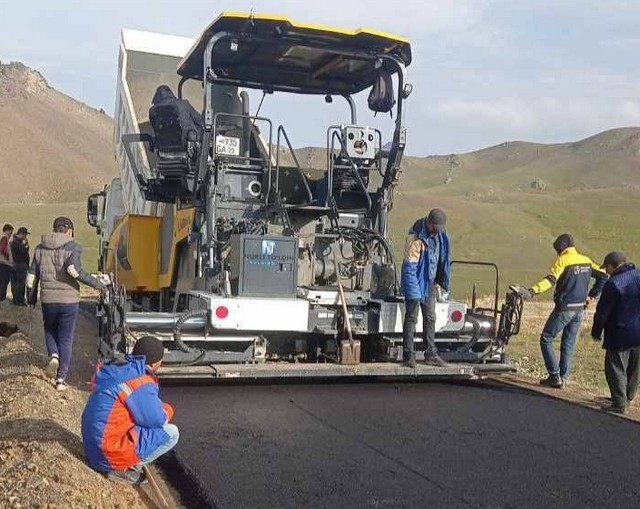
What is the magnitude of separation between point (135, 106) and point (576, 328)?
632 centimetres

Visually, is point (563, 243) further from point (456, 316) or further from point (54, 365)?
point (54, 365)

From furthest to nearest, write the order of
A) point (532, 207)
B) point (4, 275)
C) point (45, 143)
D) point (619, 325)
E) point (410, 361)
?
point (45, 143) < point (532, 207) < point (4, 275) < point (410, 361) < point (619, 325)

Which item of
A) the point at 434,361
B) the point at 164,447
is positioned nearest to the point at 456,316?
the point at 434,361

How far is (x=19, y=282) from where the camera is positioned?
15.1 m

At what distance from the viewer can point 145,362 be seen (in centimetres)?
462

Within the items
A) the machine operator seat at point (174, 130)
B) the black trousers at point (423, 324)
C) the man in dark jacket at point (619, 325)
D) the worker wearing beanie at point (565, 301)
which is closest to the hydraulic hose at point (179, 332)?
the machine operator seat at point (174, 130)

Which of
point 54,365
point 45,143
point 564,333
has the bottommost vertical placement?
point 54,365

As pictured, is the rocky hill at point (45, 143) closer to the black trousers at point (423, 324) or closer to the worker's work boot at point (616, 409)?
the black trousers at point (423, 324)

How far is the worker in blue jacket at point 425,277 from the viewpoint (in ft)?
25.1

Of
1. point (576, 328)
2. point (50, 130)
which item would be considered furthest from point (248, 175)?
point (50, 130)

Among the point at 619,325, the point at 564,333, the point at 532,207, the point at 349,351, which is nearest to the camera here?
the point at 619,325

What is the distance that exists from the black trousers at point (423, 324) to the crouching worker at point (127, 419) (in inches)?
132

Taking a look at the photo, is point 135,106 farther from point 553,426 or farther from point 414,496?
point 414,496

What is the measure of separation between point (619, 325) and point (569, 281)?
4.00ft
